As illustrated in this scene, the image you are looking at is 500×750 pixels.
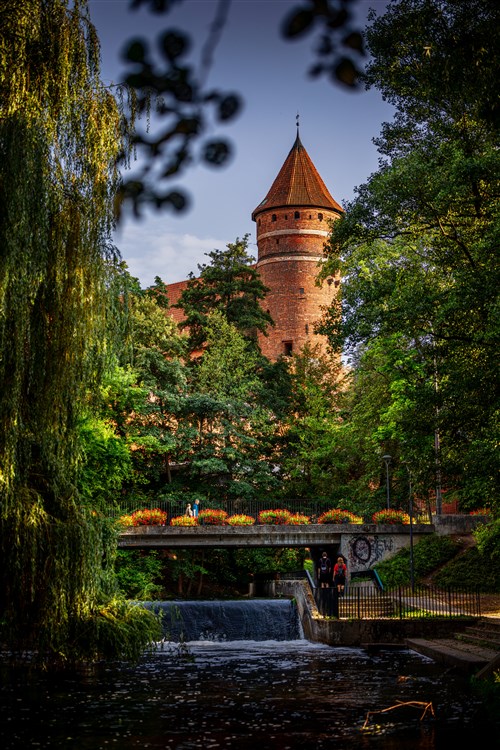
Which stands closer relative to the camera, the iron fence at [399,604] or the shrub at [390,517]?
the iron fence at [399,604]

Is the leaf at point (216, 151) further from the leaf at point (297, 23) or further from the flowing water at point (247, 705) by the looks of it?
the flowing water at point (247, 705)

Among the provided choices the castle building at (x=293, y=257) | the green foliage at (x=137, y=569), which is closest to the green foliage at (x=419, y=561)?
the green foliage at (x=137, y=569)

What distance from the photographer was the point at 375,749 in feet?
37.1

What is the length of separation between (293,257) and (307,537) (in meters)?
29.3

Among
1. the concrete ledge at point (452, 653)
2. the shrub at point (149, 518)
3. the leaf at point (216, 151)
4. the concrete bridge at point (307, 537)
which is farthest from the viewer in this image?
the concrete bridge at point (307, 537)

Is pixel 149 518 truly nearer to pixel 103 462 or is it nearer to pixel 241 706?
pixel 103 462

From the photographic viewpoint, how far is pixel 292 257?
201ft

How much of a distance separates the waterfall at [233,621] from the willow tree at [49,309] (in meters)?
16.1

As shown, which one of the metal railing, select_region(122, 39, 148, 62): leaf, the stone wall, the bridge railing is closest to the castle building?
the bridge railing

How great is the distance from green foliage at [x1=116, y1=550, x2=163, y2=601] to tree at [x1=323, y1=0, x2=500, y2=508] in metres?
13.9

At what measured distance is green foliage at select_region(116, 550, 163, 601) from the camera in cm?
3394

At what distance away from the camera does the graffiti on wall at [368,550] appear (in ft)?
114

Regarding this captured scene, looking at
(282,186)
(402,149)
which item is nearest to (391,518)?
(402,149)

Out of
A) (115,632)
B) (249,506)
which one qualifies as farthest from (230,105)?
(249,506)
